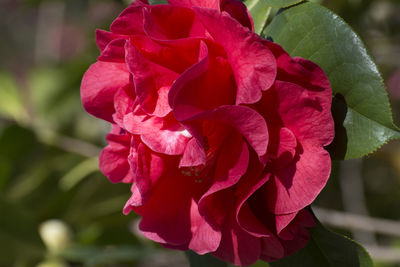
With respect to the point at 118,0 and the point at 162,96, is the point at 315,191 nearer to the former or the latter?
the point at 162,96

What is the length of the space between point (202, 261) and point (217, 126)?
0.25 m

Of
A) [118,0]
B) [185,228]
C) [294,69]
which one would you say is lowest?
[118,0]

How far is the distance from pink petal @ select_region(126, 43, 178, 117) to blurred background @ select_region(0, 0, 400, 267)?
1.73ft

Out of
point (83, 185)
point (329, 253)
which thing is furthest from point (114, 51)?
point (83, 185)

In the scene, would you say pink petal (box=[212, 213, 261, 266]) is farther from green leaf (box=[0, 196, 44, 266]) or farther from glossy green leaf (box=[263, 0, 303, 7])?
green leaf (box=[0, 196, 44, 266])

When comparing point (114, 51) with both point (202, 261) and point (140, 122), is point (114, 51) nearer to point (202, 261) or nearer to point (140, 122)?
point (140, 122)

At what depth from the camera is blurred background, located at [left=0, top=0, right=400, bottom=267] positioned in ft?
4.12

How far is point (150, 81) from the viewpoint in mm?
→ 625

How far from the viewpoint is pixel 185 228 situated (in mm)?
670

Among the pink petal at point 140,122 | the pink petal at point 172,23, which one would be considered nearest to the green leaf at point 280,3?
the pink petal at point 172,23

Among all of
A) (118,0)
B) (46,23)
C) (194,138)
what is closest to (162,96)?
(194,138)

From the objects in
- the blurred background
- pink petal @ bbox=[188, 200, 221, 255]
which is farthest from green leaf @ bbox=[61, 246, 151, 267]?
pink petal @ bbox=[188, 200, 221, 255]

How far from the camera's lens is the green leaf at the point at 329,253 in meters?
0.64

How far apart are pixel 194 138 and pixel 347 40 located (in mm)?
212
